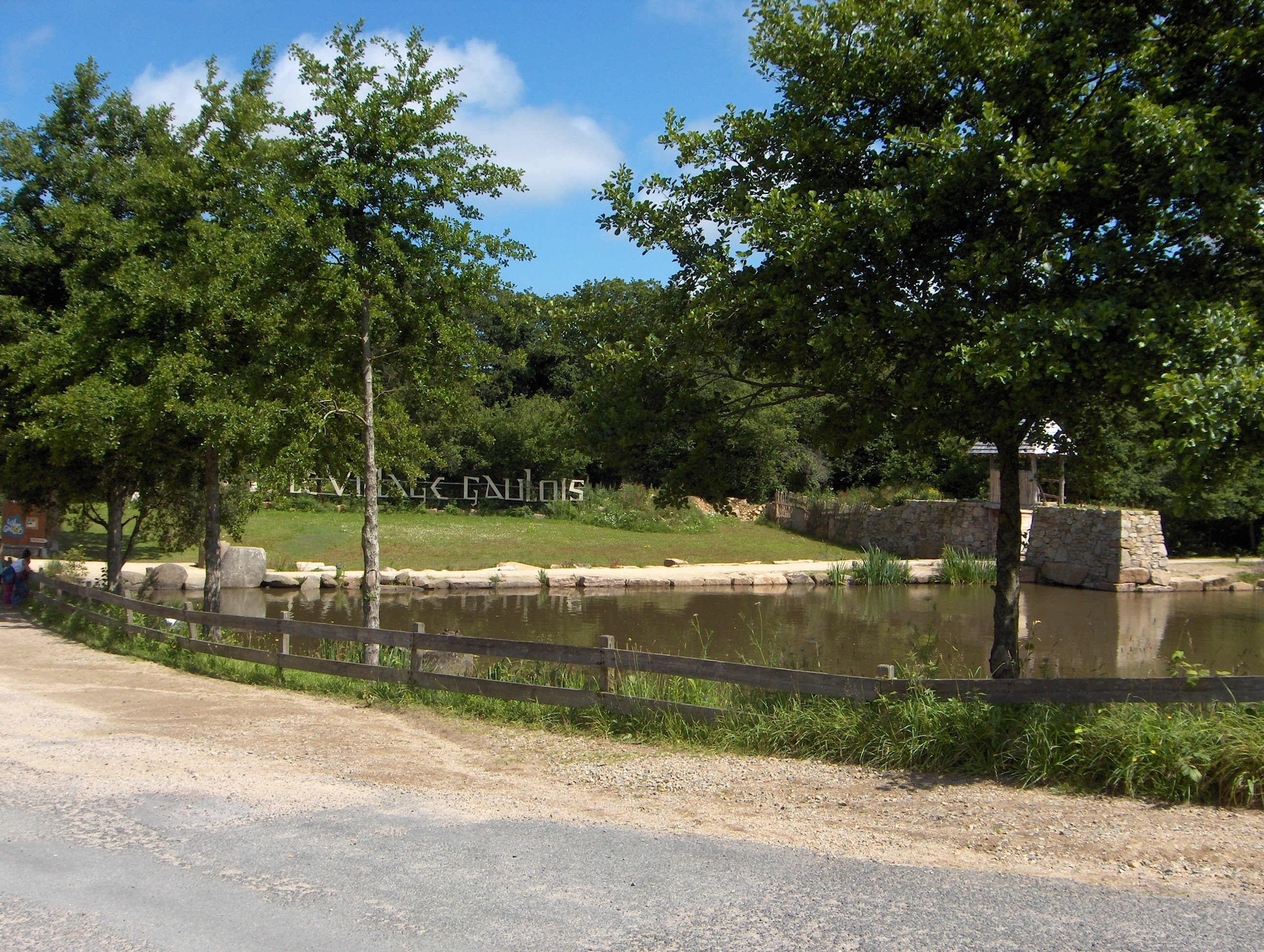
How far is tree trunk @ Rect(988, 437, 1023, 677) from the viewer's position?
9.16 metres

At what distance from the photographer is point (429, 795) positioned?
23.2 ft

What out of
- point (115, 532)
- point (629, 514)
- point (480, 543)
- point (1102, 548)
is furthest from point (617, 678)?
point (629, 514)

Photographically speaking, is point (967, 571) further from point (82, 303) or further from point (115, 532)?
point (82, 303)

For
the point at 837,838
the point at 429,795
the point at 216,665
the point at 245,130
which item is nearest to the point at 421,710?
the point at 429,795

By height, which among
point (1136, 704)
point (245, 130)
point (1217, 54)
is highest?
point (245, 130)

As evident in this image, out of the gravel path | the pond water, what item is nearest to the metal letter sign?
the pond water

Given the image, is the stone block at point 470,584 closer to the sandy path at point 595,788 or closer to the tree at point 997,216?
the sandy path at point 595,788

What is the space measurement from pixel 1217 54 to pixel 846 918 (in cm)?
687

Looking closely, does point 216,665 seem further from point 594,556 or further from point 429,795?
point 594,556

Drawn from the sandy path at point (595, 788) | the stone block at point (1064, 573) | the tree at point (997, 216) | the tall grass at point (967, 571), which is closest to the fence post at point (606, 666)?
the sandy path at point (595, 788)

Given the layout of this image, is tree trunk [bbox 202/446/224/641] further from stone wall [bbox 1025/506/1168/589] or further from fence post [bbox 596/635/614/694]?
stone wall [bbox 1025/506/1168/589]

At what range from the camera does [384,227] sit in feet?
37.9

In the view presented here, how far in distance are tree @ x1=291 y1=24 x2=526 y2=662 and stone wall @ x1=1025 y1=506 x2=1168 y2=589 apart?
2173cm

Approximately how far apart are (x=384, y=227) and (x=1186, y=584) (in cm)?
2606
